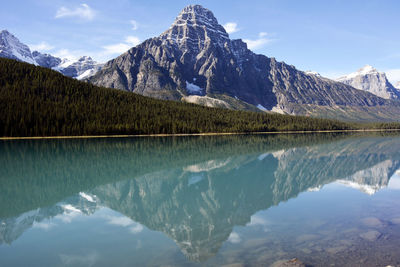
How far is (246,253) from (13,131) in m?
127

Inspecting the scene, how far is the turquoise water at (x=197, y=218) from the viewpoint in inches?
605

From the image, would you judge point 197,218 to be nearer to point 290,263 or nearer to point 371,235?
point 290,263

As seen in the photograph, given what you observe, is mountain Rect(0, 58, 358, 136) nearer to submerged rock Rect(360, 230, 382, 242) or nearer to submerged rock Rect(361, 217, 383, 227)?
submerged rock Rect(361, 217, 383, 227)

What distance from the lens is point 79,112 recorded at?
145000 mm

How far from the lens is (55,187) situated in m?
33.4

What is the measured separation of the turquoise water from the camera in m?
15.4

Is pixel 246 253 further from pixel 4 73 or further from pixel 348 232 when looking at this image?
pixel 4 73

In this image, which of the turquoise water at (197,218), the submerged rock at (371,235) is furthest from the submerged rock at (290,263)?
the submerged rock at (371,235)

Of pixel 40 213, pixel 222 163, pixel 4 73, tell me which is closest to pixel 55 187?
pixel 40 213

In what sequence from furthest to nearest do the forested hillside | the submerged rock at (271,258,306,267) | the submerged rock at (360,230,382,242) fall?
the forested hillside < the submerged rock at (360,230,382,242) < the submerged rock at (271,258,306,267)

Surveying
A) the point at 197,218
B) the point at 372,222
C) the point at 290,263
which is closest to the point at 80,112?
the point at 197,218

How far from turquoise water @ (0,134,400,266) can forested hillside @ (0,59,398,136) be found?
9114cm

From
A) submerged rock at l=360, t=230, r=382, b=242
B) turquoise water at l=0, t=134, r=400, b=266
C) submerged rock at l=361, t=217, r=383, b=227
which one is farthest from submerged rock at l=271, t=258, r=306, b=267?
submerged rock at l=361, t=217, r=383, b=227

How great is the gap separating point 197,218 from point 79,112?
5456 inches
